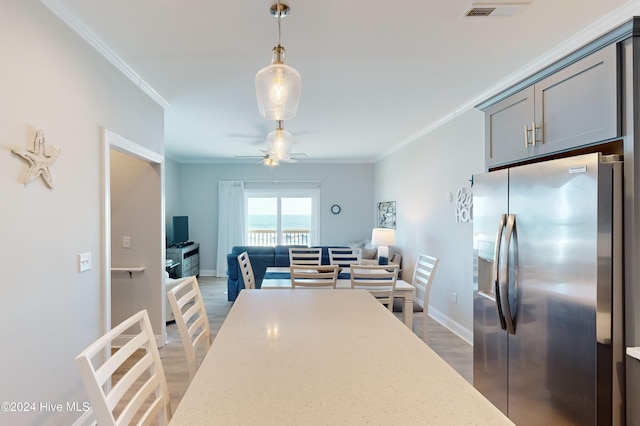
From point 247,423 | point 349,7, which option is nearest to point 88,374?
point 247,423

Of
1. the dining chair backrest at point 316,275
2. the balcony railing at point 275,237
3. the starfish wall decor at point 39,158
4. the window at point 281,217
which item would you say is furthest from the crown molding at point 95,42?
the balcony railing at point 275,237

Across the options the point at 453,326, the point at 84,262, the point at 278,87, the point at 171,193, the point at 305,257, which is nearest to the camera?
the point at 278,87

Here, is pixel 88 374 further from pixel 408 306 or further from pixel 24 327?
pixel 408 306

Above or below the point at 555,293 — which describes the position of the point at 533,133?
above

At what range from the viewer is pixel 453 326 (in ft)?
13.6

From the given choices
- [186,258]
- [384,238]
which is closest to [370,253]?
[384,238]

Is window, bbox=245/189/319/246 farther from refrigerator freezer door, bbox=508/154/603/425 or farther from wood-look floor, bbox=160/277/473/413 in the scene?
refrigerator freezer door, bbox=508/154/603/425

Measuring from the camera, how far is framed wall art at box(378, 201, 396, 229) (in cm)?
654

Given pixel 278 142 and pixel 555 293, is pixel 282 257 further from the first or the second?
pixel 555 293

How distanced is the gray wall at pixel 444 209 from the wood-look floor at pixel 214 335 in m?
0.19

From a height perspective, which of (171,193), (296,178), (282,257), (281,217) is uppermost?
(296,178)

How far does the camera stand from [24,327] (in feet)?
5.65

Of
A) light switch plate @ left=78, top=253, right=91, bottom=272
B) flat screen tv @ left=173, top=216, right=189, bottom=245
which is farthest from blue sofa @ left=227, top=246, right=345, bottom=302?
light switch plate @ left=78, top=253, right=91, bottom=272

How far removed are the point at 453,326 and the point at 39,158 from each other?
429cm
